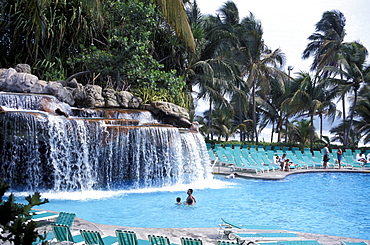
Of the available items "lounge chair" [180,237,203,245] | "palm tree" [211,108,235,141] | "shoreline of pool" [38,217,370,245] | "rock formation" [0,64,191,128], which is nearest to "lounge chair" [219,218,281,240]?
"shoreline of pool" [38,217,370,245]

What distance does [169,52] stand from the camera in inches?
953

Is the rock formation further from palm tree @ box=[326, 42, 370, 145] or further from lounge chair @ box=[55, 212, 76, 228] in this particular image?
palm tree @ box=[326, 42, 370, 145]

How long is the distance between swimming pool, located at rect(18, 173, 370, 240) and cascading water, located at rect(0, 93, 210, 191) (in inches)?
29.5

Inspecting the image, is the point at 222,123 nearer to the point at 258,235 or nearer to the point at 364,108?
the point at 364,108

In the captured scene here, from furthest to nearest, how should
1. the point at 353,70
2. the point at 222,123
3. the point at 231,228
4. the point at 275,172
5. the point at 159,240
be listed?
the point at 222,123 → the point at 353,70 → the point at 275,172 → the point at 231,228 → the point at 159,240

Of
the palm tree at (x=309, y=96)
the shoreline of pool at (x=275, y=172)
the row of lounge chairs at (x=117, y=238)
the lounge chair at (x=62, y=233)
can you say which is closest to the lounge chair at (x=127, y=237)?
the row of lounge chairs at (x=117, y=238)

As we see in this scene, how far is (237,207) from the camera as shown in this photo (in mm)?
10445

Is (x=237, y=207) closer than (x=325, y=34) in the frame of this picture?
Yes

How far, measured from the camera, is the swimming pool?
875 cm

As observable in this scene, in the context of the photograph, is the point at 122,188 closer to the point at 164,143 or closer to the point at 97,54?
the point at 164,143

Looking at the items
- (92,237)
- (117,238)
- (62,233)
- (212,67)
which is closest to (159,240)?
(117,238)

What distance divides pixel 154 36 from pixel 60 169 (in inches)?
507

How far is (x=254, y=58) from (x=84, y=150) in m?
20.7

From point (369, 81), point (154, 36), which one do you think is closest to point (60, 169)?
point (154, 36)
